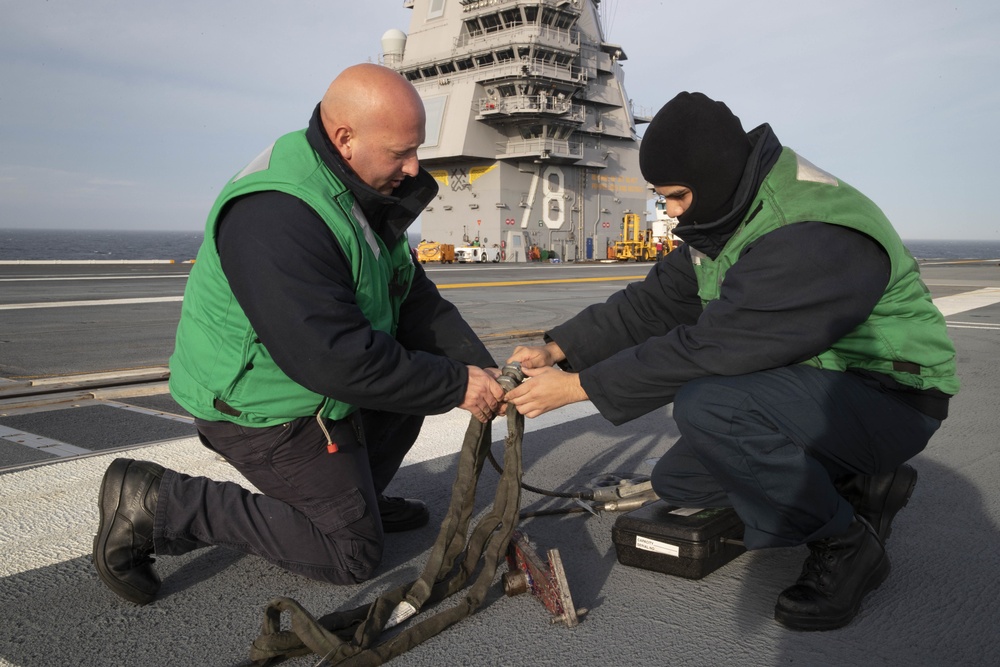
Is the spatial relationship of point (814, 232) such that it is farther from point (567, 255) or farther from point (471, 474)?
point (567, 255)

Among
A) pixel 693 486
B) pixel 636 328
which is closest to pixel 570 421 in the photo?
pixel 636 328

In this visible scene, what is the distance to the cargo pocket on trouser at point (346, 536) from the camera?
2387mm

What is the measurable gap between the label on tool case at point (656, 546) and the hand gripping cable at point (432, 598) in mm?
441

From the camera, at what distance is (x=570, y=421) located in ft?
15.3

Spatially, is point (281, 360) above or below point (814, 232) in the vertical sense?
below

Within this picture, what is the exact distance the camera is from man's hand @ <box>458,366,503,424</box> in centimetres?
251

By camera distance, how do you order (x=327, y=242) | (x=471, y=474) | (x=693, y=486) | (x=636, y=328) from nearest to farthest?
(x=327, y=242) < (x=471, y=474) < (x=693, y=486) < (x=636, y=328)

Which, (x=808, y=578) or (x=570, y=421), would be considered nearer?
(x=808, y=578)

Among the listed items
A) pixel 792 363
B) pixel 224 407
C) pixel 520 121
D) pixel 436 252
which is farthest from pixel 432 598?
pixel 520 121

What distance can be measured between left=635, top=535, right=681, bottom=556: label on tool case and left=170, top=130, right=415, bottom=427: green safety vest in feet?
3.47

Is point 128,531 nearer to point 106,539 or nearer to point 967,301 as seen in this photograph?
point 106,539

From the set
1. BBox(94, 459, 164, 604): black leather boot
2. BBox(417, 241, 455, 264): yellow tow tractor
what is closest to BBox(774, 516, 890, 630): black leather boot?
BBox(94, 459, 164, 604): black leather boot

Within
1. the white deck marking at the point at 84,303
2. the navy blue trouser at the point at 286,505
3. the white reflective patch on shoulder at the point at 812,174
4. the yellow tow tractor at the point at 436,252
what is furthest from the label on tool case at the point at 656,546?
the yellow tow tractor at the point at 436,252

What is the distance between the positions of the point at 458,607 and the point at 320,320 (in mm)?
913
